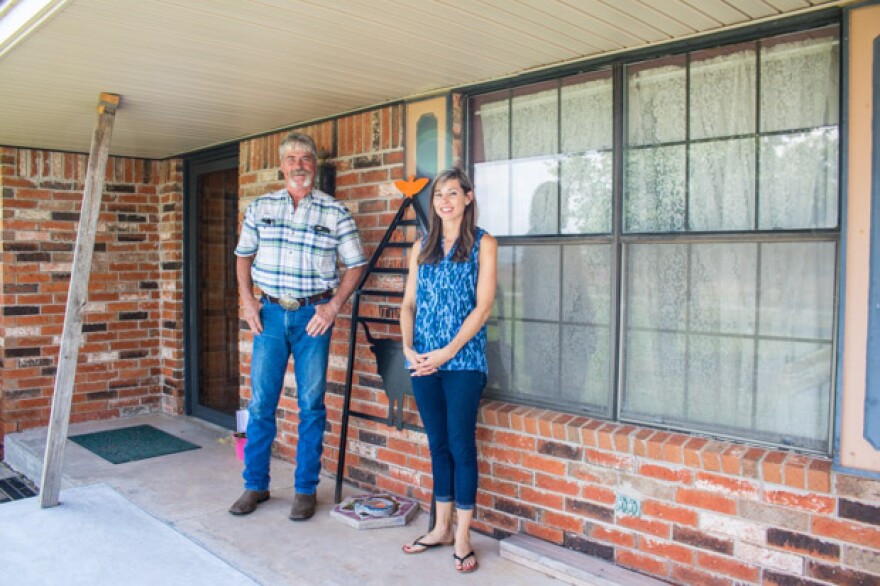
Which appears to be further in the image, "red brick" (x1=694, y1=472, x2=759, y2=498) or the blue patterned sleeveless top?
the blue patterned sleeveless top

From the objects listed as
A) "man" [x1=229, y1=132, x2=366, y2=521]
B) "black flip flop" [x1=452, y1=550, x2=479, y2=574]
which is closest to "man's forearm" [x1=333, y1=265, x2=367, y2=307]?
"man" [x1=229, y1=132, x2=366, y2=521]

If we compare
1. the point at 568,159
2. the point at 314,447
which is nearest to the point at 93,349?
the point at 314,447

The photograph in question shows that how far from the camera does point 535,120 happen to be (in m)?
3.33

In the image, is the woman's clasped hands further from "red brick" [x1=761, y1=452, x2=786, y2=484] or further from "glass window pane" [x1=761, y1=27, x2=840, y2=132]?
"glass window pane" [x1=761, y1=27, x2=840, y2=132]

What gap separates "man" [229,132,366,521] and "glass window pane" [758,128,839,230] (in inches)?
75.2

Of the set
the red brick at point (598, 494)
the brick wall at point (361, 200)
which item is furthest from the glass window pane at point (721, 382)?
the brick wall at point (361, 200)

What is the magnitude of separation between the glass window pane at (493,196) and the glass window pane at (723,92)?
91cm

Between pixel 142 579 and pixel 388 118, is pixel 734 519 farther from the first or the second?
pixel 388 118

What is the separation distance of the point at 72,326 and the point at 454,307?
2.01m

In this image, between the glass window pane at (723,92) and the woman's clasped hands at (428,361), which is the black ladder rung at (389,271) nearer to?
the woman's clasped hands at (428,361)

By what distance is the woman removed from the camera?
2938mm

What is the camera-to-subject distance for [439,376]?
3006 mm

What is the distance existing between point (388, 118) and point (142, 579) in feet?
8.14

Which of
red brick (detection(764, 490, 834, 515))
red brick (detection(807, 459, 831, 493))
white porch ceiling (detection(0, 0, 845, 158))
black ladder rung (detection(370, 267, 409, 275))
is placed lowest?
red brick (detection(764, 490, 834, 515))
